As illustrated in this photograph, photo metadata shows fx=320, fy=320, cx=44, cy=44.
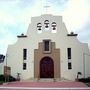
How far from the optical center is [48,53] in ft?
156

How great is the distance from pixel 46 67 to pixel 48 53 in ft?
7.35

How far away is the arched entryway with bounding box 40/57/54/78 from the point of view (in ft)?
156

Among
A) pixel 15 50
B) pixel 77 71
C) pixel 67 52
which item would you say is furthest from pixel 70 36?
pixel 15 50

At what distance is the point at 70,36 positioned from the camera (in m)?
47.8

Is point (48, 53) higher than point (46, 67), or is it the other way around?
point (48, 53)

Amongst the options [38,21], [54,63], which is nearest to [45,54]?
[54,63]

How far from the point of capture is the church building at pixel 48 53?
47062mm

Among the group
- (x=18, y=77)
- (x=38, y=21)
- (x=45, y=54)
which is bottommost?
(x=18, y=77)

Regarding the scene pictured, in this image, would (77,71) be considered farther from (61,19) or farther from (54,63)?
(61,19)

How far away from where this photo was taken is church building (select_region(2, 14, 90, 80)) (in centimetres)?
4706

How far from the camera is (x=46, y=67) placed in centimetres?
4812

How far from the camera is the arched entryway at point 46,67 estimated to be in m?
47.6

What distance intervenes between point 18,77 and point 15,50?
13.5 feet

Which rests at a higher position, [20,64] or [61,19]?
[61,19]
